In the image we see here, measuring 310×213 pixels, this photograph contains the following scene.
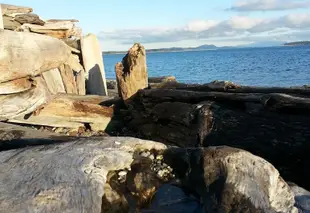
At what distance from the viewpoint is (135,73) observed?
8.67 m

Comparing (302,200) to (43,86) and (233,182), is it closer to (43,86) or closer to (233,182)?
(233,182)

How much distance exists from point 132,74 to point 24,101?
2243mm

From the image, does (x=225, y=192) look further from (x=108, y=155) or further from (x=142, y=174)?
(x=108, y=155)

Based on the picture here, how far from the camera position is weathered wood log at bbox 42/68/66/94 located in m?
9.31

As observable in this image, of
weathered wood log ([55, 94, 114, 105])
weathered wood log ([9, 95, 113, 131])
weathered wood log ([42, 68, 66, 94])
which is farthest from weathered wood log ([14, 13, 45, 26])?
weathered wood log ([9, 95, 113, 131])

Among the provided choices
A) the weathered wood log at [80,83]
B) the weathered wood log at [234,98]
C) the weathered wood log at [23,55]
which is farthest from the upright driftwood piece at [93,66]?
the weathered wood log at [234,98]

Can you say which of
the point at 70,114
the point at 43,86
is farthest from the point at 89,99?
the point at 43,86

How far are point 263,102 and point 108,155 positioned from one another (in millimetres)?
2708

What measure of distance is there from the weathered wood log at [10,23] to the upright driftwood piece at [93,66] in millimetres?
1823

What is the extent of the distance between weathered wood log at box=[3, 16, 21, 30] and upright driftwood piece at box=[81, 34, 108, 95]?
71.8 inches

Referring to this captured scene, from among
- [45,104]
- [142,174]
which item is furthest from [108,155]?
[45,104]

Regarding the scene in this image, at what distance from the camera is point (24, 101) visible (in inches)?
295

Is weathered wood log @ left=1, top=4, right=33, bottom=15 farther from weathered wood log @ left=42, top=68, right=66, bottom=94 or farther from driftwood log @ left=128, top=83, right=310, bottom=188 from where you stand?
driftwood log @ left=128, top=83, right=310, bottom=188

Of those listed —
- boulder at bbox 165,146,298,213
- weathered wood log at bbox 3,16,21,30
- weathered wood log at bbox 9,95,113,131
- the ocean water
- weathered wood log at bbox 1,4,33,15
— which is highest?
weathered wood log at bbox 1,4,33,15
